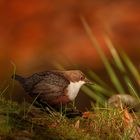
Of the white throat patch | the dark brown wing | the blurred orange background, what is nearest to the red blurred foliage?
the blurred orange background

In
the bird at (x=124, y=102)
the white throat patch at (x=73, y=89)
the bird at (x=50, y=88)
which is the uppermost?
the bird at (x=50, y=88)

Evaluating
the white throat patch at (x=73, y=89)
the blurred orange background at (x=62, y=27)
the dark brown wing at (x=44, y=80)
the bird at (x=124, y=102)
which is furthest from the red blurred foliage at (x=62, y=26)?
the bird at (x=124, y=102)

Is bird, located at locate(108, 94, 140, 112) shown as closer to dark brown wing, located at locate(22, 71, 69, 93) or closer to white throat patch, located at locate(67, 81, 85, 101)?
white throat patch, located at locate(67, 81, 85, 101)

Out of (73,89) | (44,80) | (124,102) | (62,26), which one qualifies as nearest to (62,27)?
(62,26)

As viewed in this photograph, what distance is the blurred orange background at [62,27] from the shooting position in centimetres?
1482

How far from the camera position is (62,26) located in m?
15.9

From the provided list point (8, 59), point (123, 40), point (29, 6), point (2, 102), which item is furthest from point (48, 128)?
point (29, 6)

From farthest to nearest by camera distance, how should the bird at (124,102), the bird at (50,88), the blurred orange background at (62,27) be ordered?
the blurred orange background at (62,27) < the bird at (50,88) < the bird at (124,102)

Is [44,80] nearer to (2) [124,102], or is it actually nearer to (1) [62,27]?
(2) [124,102]

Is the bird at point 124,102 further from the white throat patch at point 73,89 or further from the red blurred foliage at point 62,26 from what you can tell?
the red blurred foliage at point 62,26

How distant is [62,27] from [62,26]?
0.11 ft

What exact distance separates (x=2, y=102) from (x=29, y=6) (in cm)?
1063

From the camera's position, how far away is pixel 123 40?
15.1 m

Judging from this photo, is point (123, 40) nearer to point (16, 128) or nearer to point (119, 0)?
point (119, 0)
